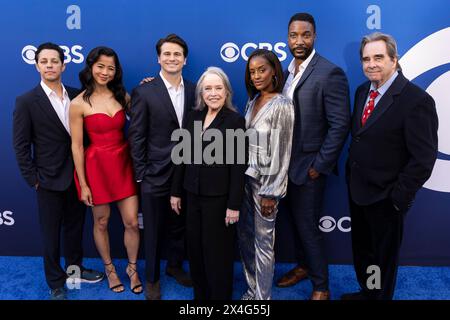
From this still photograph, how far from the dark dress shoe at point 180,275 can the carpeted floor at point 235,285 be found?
0.04m

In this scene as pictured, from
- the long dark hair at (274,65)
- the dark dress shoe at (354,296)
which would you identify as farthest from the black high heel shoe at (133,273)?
the long dark hair at (274,65)

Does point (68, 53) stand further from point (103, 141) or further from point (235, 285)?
point (235, 285)

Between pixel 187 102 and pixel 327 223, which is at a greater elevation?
pixel 187 102

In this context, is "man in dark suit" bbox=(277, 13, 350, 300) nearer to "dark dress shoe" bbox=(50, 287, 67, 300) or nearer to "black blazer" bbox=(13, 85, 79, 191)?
"black blazer" bbox=(13, 85, 79, 191)

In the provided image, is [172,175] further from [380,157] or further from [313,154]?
[380,157]

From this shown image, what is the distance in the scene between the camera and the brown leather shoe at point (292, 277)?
9.50ft

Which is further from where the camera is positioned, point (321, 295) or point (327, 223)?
point (327, 223)

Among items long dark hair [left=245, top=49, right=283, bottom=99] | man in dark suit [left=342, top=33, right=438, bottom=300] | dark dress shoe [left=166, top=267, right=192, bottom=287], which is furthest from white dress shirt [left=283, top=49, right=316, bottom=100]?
dark dress shoe [left=166, top=267, right=192, bottom=287]

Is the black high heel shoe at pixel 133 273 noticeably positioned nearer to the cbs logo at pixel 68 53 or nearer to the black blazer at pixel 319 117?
the black blazer at pixel 319 117

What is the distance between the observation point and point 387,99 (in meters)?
2.13

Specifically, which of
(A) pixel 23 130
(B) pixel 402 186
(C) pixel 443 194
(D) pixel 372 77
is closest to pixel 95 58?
(A) pixel 23 130

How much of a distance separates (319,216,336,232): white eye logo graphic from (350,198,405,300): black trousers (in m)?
0.51

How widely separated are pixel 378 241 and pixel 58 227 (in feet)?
6.91

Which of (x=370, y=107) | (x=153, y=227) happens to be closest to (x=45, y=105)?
(x=153, y=227)
